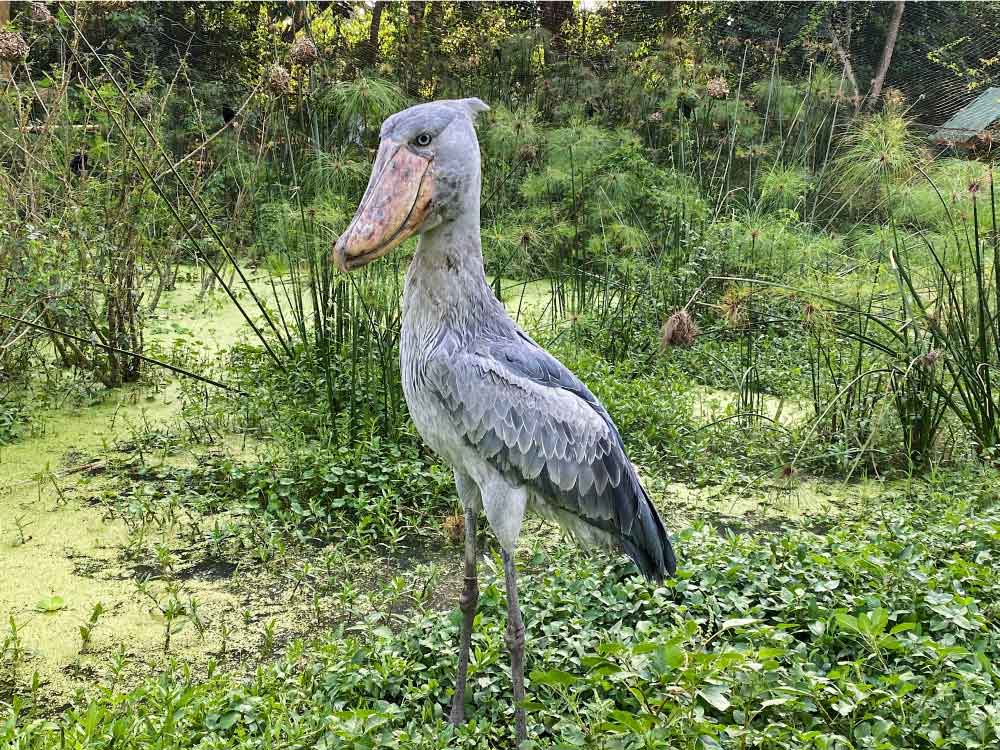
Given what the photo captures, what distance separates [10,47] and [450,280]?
291 cm

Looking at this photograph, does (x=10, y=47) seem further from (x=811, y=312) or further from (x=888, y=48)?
(x=888, y=48)

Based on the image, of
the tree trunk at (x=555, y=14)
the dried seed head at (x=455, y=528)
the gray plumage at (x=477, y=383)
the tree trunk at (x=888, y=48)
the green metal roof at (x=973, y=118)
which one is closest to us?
the gray plumage at (x=477, y=383)

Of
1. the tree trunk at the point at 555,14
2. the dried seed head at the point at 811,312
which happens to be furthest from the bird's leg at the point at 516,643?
the tree trunk at the point at 555,14

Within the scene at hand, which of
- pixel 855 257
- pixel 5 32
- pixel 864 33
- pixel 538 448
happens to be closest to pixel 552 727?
pixel 538 448

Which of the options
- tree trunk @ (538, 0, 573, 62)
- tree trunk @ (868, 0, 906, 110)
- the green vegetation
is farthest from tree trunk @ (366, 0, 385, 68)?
tree trunk @ (868, 0, 906, 110)

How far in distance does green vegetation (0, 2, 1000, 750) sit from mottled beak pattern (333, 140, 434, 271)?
97cm

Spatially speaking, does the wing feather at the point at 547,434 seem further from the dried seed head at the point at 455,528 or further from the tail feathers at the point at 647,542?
the dried seed head at the point at 455,528

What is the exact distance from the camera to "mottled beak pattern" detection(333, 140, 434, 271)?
1.70 m

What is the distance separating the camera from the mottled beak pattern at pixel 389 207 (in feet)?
5.58

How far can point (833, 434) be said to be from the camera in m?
3.72

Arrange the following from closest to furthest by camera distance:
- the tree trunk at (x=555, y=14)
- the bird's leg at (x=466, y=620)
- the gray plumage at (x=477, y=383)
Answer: the gray plumage at (x=477, y=383)
the bird's leg at (x=466, y=620)
the tree trunk at (x=555, y=14)

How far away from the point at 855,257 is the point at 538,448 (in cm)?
432

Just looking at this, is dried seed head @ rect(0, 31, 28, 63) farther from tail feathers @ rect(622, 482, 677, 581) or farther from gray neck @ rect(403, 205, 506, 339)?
tail feathers @ rect(622, 482, 677, 581)

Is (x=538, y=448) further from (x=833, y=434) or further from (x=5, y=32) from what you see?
(x=5, y=32)
